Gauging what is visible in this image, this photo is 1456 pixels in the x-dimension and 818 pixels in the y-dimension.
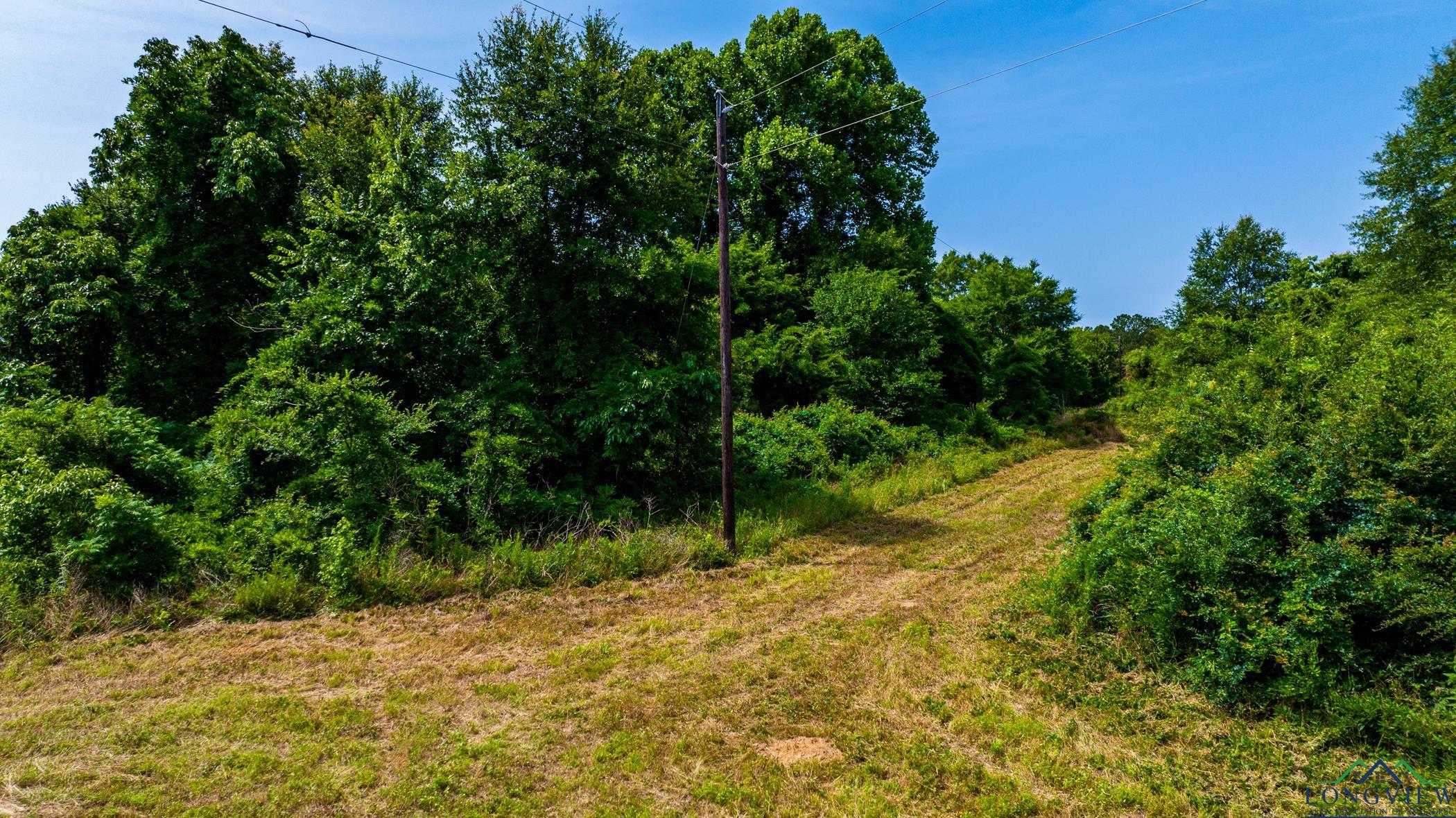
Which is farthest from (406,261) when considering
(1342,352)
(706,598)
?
(1342,352)

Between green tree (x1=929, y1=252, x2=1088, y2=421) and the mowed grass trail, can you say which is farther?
green tree (x1=929, y1=252, x2=1088, y2=421)

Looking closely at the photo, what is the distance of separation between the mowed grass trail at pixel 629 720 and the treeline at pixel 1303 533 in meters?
0.60

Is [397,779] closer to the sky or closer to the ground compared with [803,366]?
closer to the ground

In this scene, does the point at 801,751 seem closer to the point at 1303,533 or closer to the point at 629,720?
the point at 629,720

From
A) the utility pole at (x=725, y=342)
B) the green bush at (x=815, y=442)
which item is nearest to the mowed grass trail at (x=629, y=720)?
the utility pole at (x=725, y=342)

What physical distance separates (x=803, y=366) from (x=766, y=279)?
5087 millimetres

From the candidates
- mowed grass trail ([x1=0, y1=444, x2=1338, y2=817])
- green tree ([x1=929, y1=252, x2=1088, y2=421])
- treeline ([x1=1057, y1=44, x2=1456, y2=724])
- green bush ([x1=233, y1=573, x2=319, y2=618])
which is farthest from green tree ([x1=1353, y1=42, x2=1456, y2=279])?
green bush ([x1=233, y1=573, x2=319, y2=618])

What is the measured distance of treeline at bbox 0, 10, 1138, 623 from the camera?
8383 millimetres

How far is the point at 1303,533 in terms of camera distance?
529cm

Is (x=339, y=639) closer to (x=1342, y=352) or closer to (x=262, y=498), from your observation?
(x=262, y=498)

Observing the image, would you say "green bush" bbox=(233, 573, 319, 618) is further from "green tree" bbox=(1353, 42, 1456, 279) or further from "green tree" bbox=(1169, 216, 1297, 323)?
"green tree" bbox=(1169, 216, 1297, 323)

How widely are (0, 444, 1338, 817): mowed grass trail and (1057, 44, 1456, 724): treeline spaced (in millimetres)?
602

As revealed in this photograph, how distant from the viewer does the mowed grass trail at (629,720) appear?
4039mm

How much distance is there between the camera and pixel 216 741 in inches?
181
